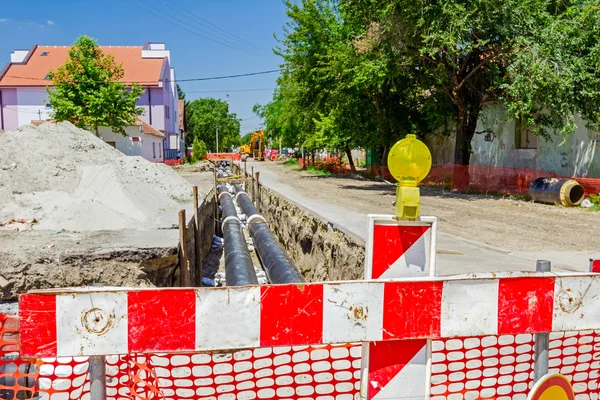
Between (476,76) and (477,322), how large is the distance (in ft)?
59.7

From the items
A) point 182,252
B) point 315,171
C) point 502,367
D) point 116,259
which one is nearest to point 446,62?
point 182,252

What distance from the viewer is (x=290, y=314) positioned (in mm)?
1920

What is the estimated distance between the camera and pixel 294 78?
84.3 feet

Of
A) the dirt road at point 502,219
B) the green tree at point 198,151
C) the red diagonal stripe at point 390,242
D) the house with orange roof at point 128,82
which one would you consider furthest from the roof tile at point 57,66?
the red diagonal stripe at point 390,242

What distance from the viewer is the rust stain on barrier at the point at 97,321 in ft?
5.90

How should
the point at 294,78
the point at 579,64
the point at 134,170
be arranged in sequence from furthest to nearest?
the point at 294,78 → the point at 579,64 → the point at 134,170

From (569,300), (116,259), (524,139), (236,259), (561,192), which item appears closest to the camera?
(569,300)

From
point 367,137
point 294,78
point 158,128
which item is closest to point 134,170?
point 294,78

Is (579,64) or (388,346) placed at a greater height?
(579,64)

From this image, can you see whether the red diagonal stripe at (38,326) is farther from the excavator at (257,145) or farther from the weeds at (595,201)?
the excavator at (257,145)

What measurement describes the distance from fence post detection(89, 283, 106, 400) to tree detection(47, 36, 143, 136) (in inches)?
1099

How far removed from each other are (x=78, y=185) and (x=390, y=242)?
1045cm

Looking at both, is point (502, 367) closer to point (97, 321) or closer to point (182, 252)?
point (97, 321)

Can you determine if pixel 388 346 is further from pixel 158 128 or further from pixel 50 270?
pixel 158 128
